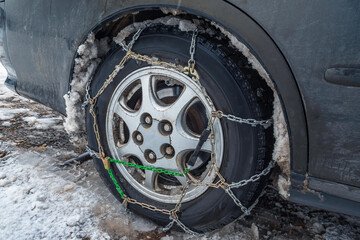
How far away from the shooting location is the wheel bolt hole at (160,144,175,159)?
141 centimetres

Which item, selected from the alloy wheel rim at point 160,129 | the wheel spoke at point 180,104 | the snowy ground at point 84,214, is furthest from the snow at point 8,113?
the wheel spoke at point 180,104

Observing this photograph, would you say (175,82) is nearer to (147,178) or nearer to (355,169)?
(147,178)

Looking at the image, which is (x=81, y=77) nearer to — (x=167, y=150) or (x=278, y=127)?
(x=167, y=150)

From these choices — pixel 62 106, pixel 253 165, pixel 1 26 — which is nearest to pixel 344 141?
pixel 253 165

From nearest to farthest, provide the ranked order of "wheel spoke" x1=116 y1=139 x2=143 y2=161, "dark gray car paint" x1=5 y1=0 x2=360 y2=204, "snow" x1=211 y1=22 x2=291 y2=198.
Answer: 1. "dark gray car paint" x1=5 y1=0 x2=360 y2=204
2. "snow" x1=211 y1=22 x2=291 y2=198
3. "wheel spoke" x1=116 y1=139 x2=143 y2=161

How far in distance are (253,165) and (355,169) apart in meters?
0.38

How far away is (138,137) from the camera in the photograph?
4.94 feet

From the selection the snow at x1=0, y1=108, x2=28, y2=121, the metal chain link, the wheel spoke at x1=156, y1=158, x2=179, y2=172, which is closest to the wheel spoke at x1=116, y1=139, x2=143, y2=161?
the wheel spoke at x1=156, y1=158, x2=179, y2=172

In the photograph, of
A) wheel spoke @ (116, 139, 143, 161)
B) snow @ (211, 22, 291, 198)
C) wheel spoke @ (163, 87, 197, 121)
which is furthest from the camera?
wheel spoke @ (116, 139, 143, 161)

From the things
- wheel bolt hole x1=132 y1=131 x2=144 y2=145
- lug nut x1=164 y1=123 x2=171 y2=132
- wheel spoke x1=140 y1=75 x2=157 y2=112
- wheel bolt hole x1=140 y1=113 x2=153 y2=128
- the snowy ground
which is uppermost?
wheel spoke x1=140 y1=75 x2=157 y2=112

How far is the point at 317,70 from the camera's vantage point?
3.14 feet

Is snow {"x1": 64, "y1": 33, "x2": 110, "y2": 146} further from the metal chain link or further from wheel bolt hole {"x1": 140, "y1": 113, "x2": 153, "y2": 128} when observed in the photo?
the metal chain link

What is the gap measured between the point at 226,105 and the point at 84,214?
1.09 metres

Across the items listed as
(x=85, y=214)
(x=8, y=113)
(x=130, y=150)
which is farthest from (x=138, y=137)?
(x=8, y=113)
